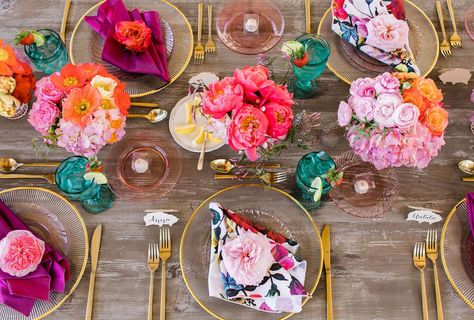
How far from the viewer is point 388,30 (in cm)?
133

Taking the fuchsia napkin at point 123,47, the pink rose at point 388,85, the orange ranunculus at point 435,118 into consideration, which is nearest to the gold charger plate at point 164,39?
the fuchsia napkin at point 123,47

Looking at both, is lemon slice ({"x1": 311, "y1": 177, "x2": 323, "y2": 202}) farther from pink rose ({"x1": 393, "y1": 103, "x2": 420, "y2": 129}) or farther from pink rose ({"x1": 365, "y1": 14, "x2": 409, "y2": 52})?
pink rose ({"x1": 365, "y1": 14, "x2": 409, "y2": 52})

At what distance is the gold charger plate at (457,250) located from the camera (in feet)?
4.03

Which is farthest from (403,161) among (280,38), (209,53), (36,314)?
(36,314)

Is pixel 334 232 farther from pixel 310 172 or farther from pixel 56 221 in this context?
pixel 56 221

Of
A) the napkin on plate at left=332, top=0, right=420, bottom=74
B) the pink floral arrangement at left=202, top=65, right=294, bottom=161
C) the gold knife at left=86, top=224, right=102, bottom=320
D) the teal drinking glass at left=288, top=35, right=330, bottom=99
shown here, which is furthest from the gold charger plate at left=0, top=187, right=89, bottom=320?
the napkin on plate at left=332, top=0, right=420, bottom=74

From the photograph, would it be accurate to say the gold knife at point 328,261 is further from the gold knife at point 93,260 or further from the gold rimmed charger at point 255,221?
the gold knife at point 93,260

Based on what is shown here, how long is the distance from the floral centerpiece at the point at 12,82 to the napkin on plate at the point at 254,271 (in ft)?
2.17

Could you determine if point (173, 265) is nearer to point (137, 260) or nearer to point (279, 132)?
point (137, 260)

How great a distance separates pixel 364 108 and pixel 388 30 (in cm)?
42

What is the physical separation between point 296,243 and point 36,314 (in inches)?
29.2

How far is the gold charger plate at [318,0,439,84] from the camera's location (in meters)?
1.43

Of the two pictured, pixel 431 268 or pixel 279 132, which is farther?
pixel 431 268

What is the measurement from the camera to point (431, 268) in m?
1.27
